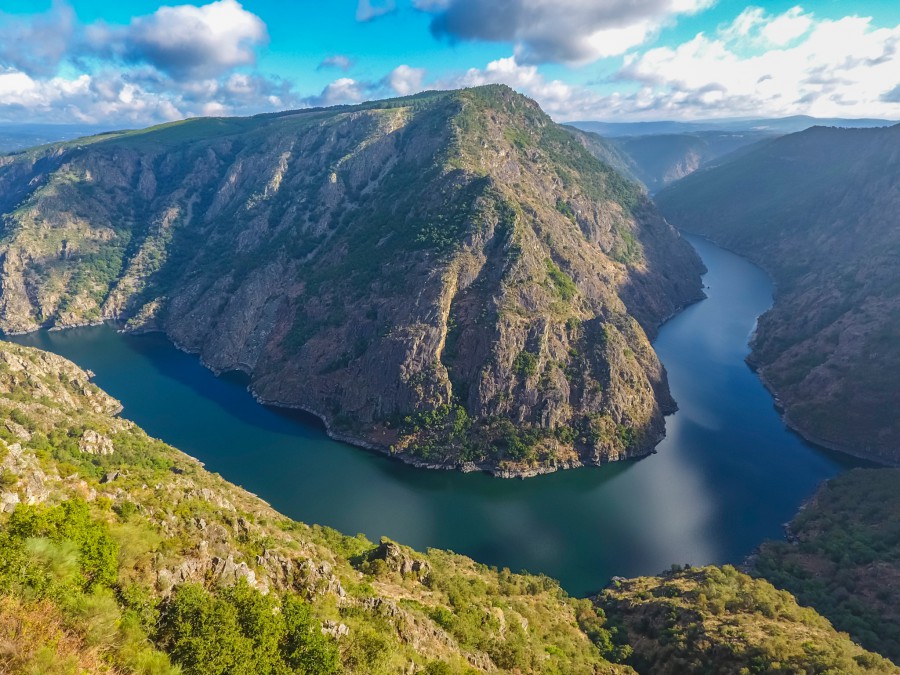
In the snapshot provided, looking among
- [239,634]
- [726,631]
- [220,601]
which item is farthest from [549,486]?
[239,634]

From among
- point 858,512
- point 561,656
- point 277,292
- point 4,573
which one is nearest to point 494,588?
point 561,656

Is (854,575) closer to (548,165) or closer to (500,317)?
(500,317)

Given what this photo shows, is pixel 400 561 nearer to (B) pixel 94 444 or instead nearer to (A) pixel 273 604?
(A) pixel 273 604

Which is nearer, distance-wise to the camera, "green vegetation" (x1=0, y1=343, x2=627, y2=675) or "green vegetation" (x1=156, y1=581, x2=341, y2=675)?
"green vegetation" (x1=0, y1=343, x2=627, y2=675)

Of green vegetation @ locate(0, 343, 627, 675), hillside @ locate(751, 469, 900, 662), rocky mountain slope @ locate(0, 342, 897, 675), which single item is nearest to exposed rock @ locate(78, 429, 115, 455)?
rocky mountain slope @ locate(0, 342, 897, 675)

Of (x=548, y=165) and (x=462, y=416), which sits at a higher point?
(x=548, y=165)

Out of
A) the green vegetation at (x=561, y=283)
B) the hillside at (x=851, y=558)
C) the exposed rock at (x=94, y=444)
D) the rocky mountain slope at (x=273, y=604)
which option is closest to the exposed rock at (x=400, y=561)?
the rocky mountain slope at (x=273, y=604)

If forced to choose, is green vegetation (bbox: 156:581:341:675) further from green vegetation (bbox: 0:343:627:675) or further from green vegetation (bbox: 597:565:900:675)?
green vegetation (bbox: 597:565:900:675)
